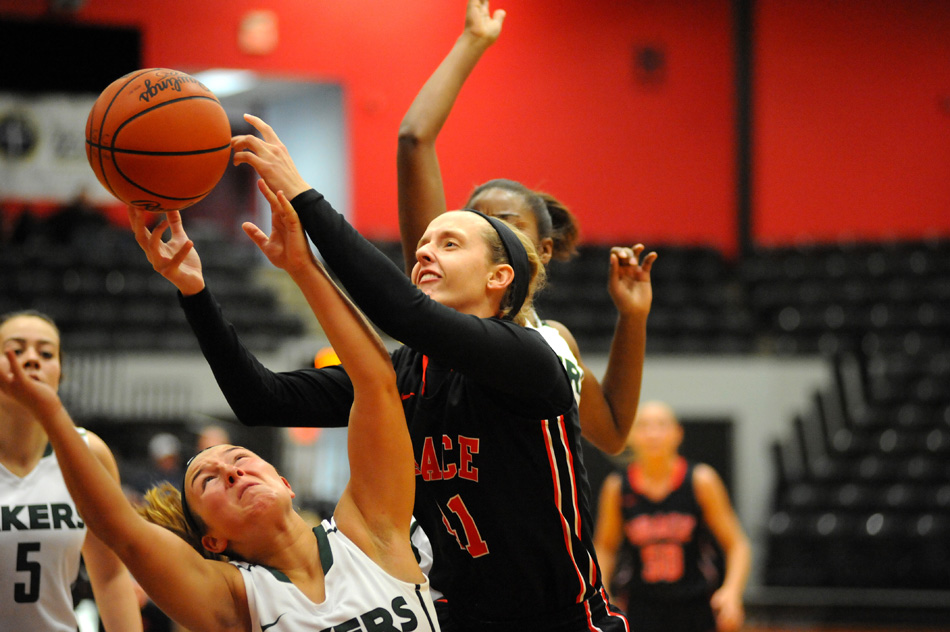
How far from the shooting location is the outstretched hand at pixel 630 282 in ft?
10.3

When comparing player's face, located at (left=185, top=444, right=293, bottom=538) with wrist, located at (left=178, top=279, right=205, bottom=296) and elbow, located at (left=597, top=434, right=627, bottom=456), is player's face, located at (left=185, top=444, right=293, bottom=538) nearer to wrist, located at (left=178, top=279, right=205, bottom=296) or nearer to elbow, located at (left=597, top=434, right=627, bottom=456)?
wrist, located at (left=178, top=279, right=205, bottom=296)

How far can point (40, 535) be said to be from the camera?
328cm

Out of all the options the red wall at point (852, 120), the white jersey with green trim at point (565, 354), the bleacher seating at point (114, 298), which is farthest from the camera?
the red wall at point (852, 120)

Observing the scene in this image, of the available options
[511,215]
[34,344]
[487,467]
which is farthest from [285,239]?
[34,344]

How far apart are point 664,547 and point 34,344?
3348mm

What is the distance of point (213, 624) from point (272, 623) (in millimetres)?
119

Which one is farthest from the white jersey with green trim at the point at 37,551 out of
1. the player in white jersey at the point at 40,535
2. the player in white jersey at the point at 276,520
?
the player in white jersey at the point at 276,520

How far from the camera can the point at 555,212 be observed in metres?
3.37

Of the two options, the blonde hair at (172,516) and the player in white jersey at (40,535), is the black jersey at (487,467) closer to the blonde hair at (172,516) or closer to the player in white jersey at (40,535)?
the blonde hair at (172,516)

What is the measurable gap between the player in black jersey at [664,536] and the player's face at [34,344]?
3.12 meters

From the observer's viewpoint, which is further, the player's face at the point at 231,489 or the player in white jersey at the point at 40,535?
the player in white jersey at the point at 40,535

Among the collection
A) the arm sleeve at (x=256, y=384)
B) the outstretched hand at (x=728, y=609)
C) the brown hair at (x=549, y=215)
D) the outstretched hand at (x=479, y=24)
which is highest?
the outstretched hand at (x=479, y=24)

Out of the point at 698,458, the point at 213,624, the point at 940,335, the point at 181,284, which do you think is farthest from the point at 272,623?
the point at 940,335

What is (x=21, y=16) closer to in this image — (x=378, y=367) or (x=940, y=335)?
(x=940, y=335)
